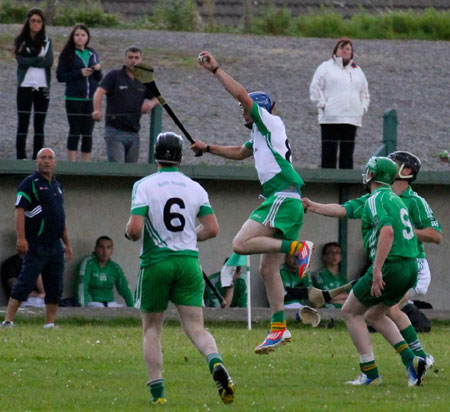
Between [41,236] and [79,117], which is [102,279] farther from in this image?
[41,236]

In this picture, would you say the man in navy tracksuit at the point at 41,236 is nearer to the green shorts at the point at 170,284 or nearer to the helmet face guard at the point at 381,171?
the helmet face guard at the point at 381,171

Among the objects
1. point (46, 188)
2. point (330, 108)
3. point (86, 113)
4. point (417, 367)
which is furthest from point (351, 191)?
point (417, 367)

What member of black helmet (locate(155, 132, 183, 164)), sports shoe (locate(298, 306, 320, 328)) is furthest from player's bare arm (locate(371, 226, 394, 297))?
black helmet (locate(155, 132, 183, 164))

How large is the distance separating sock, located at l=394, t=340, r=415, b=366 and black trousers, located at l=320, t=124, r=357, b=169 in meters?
8.80

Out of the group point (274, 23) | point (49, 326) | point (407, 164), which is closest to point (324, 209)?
Answer: point (407, 164)

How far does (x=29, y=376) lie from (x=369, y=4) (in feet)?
81.3

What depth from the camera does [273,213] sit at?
12.0 m

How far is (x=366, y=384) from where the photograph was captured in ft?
36.9

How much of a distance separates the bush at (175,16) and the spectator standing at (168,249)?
23028mm

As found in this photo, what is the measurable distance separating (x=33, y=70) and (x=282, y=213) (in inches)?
295

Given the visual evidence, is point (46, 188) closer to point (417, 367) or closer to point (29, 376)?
point (29, 376)

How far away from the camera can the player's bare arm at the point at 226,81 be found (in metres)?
11.3

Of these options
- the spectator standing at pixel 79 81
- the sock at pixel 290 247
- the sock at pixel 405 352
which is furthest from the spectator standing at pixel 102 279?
the sock at pixel 405 352

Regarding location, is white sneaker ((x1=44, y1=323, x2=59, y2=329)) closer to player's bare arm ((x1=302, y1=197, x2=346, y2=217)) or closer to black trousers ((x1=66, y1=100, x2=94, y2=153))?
black trousers ((x1=66, y1=100, x2=94, y2=153))
